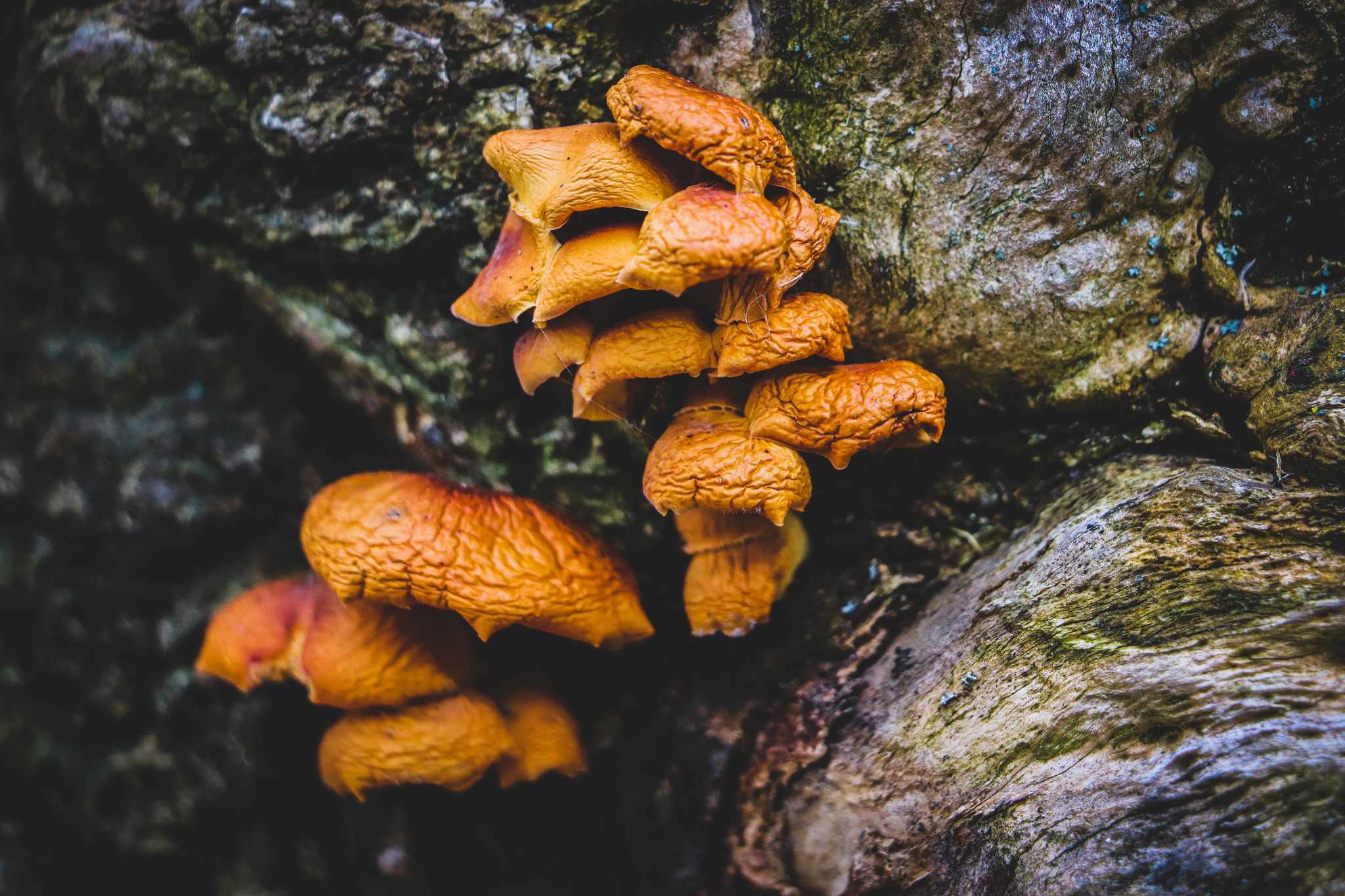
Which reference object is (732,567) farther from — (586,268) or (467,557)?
(586,268)

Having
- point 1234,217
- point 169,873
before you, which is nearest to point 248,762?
point 169,873

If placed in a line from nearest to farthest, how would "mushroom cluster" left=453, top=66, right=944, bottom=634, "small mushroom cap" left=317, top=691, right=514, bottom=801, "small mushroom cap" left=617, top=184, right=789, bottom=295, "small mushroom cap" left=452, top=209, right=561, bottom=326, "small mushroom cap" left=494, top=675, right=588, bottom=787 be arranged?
"small mushroom cap" left=617, top=184, right=789, bottom=295, "mushroom cluster" left=453, top=66, right=944, bottom=634, "small mushroom cap" left=452, top=209, right=561, bottom=326, "small mushroom cap" left=317, top=691, right=514, bottom=801, "small mushroom cap" left=494, top=675, right=588, bottom=787

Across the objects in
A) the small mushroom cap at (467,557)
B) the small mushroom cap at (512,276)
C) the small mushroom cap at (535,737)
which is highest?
the small mushroom cap at (512,276)

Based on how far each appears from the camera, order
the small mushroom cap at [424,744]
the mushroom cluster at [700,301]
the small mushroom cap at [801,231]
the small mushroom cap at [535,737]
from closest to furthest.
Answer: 1. the mushroom cluster at [700,301]
2. the small mushroom cap at [801,231]
3. the small mushroom cap at [424,744]
4. the small mushroom cap at [535,737]

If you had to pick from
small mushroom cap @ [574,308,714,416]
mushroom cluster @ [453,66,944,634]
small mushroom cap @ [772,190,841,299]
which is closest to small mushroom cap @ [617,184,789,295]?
mushroom cluster @ [453,66,944,634]

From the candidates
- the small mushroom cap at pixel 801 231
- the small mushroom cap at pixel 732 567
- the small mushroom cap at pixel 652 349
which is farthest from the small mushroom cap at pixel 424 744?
the small mushroom cap at pixel 801 231

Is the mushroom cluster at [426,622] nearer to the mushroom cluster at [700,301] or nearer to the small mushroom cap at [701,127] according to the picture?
the mushroom cluster at [700,301]

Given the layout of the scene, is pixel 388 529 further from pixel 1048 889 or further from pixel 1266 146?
pixel 1266 146

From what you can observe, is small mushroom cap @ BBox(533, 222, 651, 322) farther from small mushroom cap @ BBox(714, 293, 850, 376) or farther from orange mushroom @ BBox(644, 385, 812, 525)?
orange mushroom @ BBox(644, 385, 812, 525)
